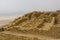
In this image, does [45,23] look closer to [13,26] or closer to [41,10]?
[13,26]

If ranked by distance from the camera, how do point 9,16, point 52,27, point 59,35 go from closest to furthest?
point 59,35
point 52,27
point 9,16

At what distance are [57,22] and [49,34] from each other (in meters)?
0.62

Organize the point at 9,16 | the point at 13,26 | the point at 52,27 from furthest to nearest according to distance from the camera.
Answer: the point at 9,16, the point at 13,26, the point at 52,27

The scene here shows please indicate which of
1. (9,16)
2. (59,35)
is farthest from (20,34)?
(9,16)

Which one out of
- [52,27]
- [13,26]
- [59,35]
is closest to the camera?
[59,35]

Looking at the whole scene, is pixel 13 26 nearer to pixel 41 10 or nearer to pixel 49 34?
pixel 49 34

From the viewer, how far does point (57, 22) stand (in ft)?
11.3

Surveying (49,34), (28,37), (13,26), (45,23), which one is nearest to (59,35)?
(49,34)

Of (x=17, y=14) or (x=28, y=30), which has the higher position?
(x=17, y=14)

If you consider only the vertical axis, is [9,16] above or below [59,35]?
above

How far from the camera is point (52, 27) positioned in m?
3.03

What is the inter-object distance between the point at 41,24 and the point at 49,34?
1.69 ft

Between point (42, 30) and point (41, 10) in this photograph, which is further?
point (41, 10)

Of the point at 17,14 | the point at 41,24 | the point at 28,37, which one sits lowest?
the point at 28,37
